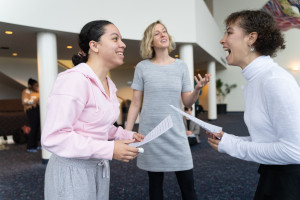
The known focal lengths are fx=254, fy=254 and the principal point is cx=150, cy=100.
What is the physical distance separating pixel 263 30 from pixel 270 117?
408mm

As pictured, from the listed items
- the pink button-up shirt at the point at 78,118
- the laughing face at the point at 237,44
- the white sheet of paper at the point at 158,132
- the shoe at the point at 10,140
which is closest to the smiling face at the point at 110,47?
the pink button-up shirt at the point at 78,118

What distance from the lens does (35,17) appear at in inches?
172

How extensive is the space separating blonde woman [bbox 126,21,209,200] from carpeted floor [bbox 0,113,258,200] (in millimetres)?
1189

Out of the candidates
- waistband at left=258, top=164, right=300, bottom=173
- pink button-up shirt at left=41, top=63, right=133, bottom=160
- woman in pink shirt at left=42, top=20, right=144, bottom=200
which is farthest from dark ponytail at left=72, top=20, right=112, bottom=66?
waistband at left=258, top=164, right=300, bottom=173

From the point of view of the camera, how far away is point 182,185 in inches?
73.0

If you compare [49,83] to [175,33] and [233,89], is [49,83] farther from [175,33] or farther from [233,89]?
[233,89]

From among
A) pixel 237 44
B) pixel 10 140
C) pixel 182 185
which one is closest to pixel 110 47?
pixel 237 44

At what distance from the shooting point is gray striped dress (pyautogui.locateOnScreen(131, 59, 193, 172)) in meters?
1.83

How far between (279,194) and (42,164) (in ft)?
14.8

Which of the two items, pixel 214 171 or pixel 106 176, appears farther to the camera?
pixel 214 171

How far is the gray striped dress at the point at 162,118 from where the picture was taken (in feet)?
5.99

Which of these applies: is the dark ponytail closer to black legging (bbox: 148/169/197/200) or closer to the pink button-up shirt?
the pink button-up shirt

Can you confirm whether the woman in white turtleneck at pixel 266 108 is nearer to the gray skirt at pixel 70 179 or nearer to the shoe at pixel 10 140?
the gray skirt at pixel 70 179

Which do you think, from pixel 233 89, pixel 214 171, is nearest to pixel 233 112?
pixel 233 89
